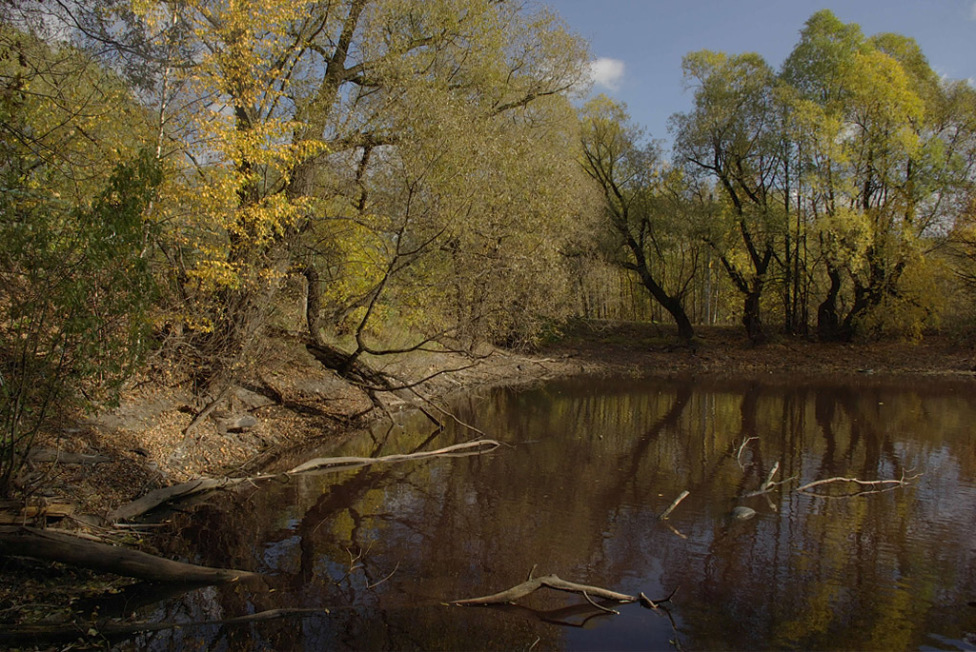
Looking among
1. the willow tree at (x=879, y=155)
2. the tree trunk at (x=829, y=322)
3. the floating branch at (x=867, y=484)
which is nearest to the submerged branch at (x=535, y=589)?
the floating branch at (x=867, y=484)

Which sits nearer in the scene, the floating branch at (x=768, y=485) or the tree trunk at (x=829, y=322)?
the floating branch at (x=768, y=485)

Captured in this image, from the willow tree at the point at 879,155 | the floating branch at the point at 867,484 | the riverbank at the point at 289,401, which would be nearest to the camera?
the riverbank at the point at 289,401

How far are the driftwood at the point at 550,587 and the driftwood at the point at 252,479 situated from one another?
4.28 m

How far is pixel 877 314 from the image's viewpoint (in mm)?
29109

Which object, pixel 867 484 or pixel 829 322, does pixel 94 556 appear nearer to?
pixel 867 484

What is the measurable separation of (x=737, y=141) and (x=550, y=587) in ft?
89.1

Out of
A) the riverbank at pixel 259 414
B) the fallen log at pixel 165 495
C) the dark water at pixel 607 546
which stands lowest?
the dark water at pixel 607 546

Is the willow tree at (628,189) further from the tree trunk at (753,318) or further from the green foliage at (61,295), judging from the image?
the green foliage at (61,295)

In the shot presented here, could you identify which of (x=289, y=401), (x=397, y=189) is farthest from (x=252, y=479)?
(x=397, y=189)

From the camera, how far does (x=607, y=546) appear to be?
7.79m

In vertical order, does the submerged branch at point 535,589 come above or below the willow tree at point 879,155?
below

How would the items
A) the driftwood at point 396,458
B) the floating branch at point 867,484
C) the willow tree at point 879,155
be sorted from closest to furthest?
the floating branch at point 867,484
the driftwood at point 396,458
the willow tree at point 879,155

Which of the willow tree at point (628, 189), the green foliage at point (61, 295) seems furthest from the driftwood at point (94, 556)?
the willow tree at point (628, 189)

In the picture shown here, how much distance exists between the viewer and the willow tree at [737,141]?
28797 mm
